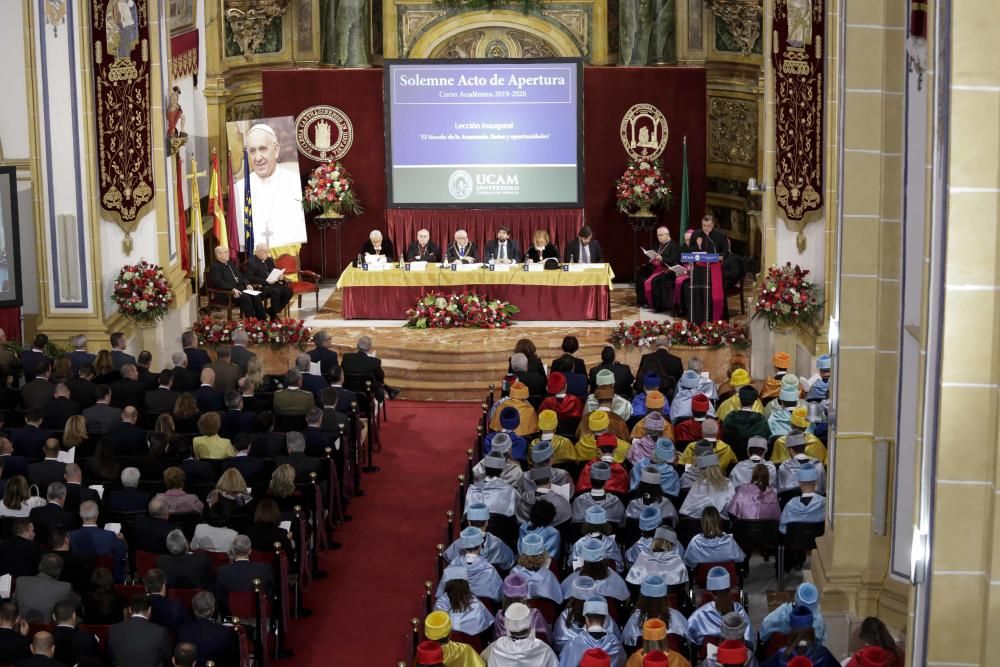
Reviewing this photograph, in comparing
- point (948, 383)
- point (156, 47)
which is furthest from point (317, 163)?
point (948, 383)

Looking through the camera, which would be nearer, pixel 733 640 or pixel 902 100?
pixel 733 640

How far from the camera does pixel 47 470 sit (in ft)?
42.9

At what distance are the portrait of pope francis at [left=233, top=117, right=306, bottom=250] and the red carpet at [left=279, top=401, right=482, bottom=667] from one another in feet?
19.3

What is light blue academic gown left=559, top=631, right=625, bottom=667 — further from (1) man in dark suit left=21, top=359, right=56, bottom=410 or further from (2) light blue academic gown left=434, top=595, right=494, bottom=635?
(1) man in dark suit left=21, top=359, right=56, bottom=410

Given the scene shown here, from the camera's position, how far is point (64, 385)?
14945mm

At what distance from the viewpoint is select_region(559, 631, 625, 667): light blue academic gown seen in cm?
995

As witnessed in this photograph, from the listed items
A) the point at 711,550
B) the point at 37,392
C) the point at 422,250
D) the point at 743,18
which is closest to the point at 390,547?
the point at 711,550

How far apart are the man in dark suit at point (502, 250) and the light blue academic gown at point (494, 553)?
424 inches

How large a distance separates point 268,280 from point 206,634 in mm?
11170

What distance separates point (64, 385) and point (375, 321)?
23.3ft

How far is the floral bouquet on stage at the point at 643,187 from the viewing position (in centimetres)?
2388

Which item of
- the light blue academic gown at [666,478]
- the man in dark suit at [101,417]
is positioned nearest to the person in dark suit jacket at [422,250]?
the man in dark suit at [101,417]

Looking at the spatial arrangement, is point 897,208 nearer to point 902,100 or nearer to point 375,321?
point 902,100

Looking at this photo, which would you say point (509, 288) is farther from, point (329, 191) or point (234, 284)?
point (329, 191)
